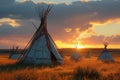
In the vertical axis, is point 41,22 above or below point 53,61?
above

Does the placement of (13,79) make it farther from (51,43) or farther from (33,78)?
(51,43)

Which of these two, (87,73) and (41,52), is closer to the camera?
(87,73)

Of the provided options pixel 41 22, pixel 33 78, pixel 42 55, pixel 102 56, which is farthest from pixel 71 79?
pixel 102 56

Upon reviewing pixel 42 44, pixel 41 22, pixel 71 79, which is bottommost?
pixel 71 79

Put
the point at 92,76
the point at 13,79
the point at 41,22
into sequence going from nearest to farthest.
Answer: the point at 13,79 → the point at 92,76 → the point at 41,22

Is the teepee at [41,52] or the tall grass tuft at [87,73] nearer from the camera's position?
the tall grass tuft at [87,73]

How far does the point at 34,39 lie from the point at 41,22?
1761mm

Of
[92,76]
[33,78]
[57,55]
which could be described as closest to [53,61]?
[57,55]

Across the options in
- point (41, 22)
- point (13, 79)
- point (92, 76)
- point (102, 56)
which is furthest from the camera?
point (102, 56)

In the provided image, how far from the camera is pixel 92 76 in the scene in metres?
16.6

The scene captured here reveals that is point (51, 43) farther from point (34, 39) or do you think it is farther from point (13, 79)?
point (13, 79)

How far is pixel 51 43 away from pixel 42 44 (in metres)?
0.79

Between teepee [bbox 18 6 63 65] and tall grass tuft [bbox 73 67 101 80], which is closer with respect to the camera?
tall grass tuft [bbox 73 67 101 80]

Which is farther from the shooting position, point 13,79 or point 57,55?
point 57,55
